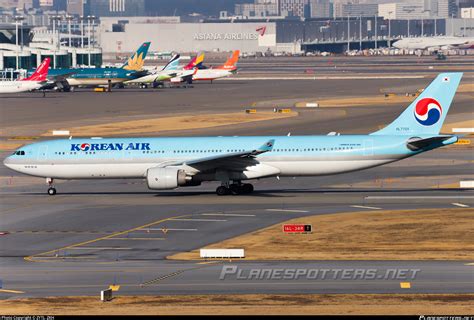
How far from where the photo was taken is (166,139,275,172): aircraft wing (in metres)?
62.2

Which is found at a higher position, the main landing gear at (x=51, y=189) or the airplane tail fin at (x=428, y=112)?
the airplane tail fin at (x=428, y=112)

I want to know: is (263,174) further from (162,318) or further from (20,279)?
(162,318)

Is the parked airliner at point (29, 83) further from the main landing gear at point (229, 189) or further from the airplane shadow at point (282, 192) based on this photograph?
the main landing gear at point (229, 189)

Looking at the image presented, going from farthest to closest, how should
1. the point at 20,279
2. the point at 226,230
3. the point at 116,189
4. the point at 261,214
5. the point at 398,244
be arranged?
the point at 116,189 < the point at 261,214 < the point at 226,230 < the point at 398,244 < the point at 20,279

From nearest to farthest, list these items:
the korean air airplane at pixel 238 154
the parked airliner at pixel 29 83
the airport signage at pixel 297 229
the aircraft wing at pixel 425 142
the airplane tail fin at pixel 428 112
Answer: the airport signage at pixel 297 229 < the aircraft wing at pixel 425 142 < the korean air airplane at pixel 238 154 < the airplane tail fin at pixel 428 112 < the parked airliner at pixel 29 83

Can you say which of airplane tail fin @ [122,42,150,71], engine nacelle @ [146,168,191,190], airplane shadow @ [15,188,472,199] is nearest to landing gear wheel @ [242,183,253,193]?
airplane shadow @ [15,188,472,199]

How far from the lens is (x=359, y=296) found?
121ft

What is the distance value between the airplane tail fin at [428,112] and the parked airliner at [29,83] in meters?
110

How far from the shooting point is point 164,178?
62094mm

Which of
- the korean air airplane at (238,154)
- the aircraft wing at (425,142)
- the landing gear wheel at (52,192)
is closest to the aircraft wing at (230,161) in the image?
the korean air airplane at (238,154)

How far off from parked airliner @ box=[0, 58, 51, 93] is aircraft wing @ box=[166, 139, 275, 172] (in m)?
107

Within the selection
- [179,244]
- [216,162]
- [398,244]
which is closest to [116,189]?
[216,162]

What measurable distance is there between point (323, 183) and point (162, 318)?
1501 inches

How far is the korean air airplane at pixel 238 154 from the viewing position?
62406mm
